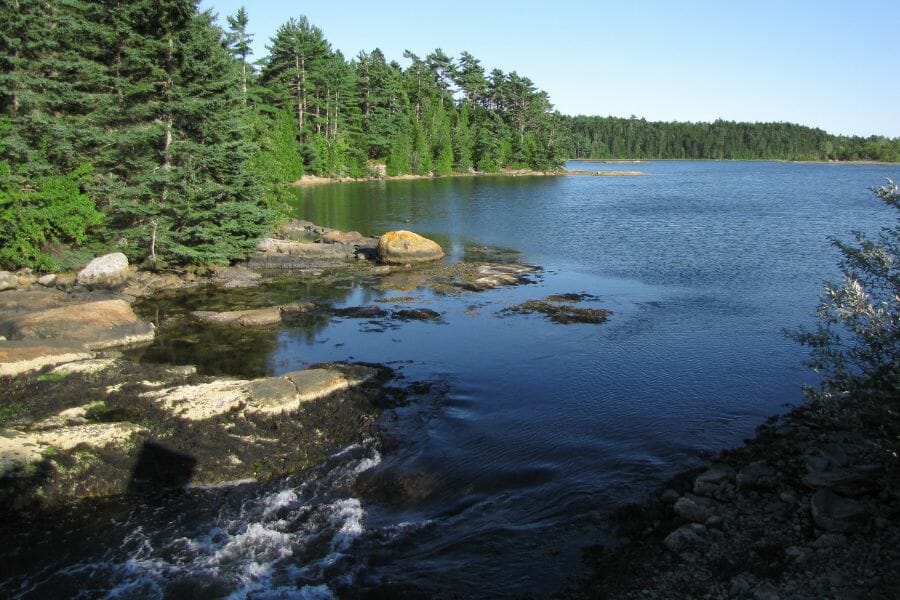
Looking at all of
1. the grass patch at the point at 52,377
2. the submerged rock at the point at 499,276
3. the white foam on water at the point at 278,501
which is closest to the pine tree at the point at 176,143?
the submerged rock at the point at 499,276

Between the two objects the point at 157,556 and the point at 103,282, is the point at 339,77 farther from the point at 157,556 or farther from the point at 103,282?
the point at 157,556

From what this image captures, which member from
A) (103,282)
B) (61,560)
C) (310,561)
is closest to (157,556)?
(61,560)

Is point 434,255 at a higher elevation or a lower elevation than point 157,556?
higher

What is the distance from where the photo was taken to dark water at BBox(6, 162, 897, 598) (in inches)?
372

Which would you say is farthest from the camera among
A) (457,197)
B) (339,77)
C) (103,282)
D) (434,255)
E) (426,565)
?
(339,77)

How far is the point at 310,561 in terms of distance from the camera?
31.5 feet

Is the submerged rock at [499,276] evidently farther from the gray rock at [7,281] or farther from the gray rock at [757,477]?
the gray rock at [7,281]

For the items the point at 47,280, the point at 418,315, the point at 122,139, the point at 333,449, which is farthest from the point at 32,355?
the point at 122,139

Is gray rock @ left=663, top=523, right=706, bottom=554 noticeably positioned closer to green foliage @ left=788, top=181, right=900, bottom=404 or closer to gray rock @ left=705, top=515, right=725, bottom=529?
gray rock @ left=705, top=515, right=725, bottom=529

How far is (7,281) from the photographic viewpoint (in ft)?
78.6

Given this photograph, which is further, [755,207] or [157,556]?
[755,207]

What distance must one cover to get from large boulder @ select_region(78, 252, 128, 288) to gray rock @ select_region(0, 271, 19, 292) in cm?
214

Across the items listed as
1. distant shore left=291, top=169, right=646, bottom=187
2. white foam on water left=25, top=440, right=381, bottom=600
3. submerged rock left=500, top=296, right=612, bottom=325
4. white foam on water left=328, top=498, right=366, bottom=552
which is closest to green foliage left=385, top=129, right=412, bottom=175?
distant shore left=291, top=169, right=646, bottom=187

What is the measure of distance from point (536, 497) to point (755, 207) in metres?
55.7
